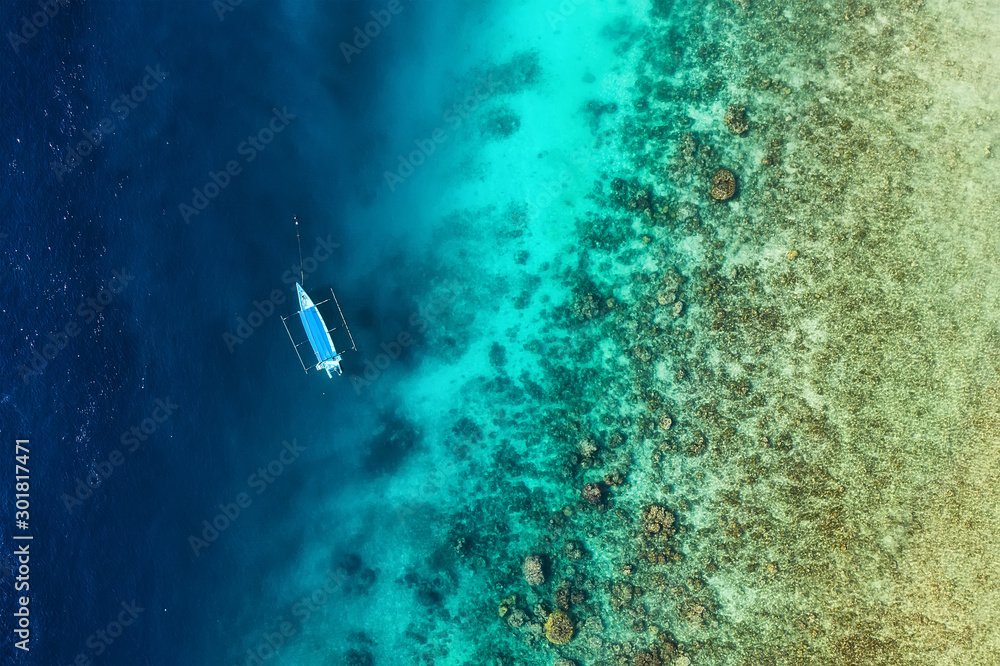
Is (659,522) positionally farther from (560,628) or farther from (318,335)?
(318,335)

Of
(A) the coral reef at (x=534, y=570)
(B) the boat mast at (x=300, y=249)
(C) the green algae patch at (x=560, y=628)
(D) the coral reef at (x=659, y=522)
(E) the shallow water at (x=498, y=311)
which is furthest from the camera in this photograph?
(B) the boat mast at (x=300, y=249)

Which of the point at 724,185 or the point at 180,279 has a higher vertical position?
the point at 180,279

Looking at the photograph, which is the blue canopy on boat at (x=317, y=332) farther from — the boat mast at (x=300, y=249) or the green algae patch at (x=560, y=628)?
the green algae patch at (x=560, y=628)

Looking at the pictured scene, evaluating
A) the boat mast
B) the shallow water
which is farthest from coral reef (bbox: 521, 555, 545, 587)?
the boat mast

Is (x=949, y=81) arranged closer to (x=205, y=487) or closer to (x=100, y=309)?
(x=205, y=487)

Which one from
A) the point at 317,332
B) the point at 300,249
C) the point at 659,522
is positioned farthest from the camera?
the point at 300,249

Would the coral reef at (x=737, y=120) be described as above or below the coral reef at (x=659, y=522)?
above

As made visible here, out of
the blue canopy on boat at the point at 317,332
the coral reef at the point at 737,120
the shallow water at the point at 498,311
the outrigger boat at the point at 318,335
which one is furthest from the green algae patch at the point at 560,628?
the coral reef at the point at 737,120

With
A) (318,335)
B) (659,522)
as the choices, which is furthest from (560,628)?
(318,335)

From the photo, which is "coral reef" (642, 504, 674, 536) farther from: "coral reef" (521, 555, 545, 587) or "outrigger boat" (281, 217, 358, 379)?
"outrigger boat" (281, 217, 358, 379)
